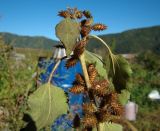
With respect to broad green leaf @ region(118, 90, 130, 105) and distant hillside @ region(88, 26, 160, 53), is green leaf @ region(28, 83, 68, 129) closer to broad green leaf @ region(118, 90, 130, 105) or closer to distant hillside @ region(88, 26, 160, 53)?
broad green leaf @ region(118, 90, 130, 105)

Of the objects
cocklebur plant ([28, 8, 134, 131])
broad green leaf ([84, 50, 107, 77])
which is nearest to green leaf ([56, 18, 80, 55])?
cocklebur plant ([28, 8, 134, 131])

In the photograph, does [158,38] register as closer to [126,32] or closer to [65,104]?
[126,32]

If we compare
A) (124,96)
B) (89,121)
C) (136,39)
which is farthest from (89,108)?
(136,39)

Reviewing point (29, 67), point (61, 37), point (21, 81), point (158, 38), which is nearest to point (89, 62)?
point (61, 37)

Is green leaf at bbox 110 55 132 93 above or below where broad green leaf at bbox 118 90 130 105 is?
above

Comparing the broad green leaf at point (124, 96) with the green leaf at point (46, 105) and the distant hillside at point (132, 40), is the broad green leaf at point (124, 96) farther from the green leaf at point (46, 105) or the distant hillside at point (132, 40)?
the distant hillside at point (132, 40)

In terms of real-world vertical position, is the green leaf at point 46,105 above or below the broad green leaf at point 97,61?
below

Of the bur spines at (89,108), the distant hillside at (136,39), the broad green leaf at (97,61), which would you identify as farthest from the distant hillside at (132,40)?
the bur spines at (89,108)
